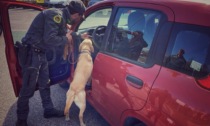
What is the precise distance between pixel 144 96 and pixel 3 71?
4367 mm

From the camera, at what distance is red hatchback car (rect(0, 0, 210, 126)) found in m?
1.61

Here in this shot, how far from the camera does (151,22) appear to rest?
2.22 meters

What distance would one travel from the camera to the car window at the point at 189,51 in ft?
5.29

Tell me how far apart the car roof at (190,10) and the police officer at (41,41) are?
1419 millimetres

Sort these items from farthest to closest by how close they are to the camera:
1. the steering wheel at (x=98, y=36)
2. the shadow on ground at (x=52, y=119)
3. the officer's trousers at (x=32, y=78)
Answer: the steering wheel at (x=98, y=36), the shadow on ground at (x=52, y=119), the officer's trousers at (x=32, y=78)

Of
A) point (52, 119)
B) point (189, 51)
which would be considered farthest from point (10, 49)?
point (189, 51)

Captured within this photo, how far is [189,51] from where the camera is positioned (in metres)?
1.74

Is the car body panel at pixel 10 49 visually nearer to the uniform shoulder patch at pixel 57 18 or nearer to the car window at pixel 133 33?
the uniform shoulder patch at pixel 57 18

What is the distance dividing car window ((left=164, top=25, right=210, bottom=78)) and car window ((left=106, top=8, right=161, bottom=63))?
0.30 m

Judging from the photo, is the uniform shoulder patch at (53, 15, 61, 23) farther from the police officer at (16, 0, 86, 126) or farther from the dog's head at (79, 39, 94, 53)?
the dog's head at (79, 39, 94, 53)

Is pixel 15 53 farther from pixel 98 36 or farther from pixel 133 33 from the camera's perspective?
pixel 133 33

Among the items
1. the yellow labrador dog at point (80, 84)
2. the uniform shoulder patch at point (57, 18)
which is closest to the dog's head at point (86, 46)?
the yellow labrador dog at point (80, 84)

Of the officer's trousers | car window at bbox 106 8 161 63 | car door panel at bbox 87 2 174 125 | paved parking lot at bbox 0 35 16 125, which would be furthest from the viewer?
paved parking lot at bbox 0 35 16 125

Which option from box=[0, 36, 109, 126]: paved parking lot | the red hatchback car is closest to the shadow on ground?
box=[0, 36, 109, 126]: paved parking lot
